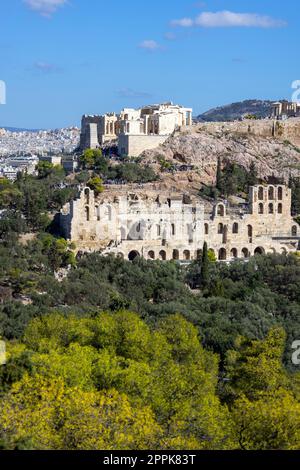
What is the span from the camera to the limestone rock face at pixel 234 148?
2625 inches

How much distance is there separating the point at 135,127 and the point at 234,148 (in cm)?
866

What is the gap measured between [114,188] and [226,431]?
3887cm

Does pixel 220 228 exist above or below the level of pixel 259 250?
above

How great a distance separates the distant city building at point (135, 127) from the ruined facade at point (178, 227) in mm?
15429

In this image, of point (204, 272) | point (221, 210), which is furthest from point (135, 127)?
point (204, 272)

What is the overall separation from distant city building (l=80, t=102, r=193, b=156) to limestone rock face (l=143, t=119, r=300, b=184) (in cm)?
115


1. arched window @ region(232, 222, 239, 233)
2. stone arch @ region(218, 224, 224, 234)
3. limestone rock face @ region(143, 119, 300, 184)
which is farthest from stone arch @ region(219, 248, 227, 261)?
limestone rock face @ region(143, 119, 300, 184)

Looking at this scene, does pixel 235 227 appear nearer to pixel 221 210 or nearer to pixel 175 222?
pixel 221 210

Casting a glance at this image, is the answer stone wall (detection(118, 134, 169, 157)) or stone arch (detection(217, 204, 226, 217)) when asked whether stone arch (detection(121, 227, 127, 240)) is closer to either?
stone arch (detection(217, 204, 226, 217))

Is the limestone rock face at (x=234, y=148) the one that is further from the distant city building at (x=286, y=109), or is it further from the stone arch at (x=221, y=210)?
the distant city building at (x=286, y=109)

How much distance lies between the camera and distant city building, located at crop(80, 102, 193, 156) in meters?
67.3

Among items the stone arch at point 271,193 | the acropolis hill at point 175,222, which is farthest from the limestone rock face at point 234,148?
the stone arch at point 271,193

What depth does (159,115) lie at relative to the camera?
71438 mm

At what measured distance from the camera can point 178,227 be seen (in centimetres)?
4884
